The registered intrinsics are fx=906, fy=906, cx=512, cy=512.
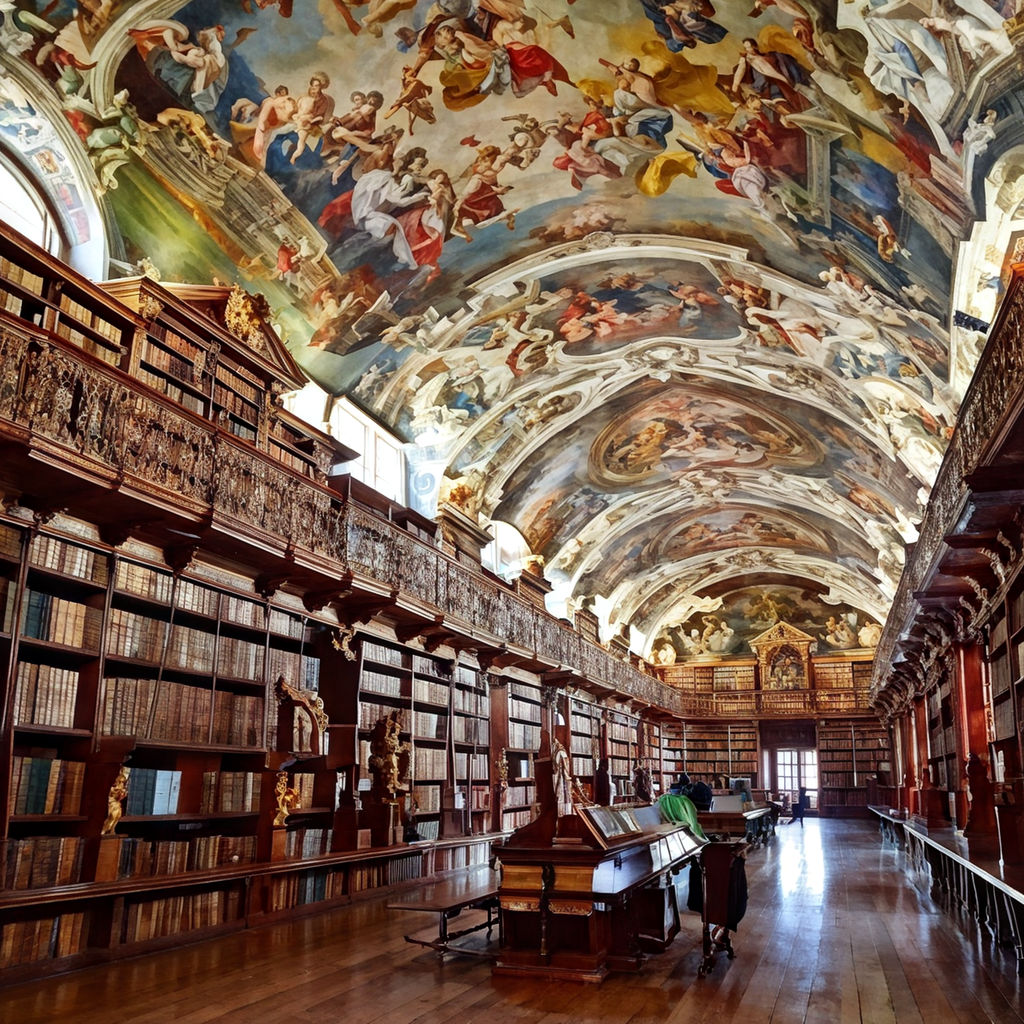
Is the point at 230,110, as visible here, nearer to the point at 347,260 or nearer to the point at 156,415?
the point at 347,260

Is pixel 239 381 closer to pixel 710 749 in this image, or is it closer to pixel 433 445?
pixel 433 445

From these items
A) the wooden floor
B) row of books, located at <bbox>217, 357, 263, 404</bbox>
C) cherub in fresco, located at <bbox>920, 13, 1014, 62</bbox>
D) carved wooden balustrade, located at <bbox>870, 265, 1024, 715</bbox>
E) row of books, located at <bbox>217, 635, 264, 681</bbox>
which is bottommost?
the wooden floor


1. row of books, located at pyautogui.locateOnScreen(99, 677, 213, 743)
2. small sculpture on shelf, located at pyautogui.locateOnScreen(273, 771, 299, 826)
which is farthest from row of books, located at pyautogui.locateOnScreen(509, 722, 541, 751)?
row of books, located at pyautogui.locateOnScreen(99, 677, 213, 743)

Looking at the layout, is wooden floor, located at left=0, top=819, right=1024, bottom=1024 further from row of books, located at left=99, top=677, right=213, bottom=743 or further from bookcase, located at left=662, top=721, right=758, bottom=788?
bookcase, located at left=662, top=721, right=758, bottom=788

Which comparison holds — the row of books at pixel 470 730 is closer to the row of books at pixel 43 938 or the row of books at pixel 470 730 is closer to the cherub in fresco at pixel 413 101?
the row of books at pixel 43 938

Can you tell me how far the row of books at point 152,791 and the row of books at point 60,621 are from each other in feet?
3.50

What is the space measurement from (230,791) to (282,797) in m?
0.50

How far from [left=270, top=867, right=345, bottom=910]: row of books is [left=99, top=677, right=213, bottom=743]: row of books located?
158cm

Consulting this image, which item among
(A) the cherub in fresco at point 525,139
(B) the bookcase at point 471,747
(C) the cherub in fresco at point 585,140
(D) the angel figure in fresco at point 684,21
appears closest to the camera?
(D) the angel figure in fresco at point 684,21

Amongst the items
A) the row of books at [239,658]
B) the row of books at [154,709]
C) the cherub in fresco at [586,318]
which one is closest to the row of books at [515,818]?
the row of books at [239,658]

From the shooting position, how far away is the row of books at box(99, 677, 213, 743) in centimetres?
658

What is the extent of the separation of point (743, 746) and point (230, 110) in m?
25.8

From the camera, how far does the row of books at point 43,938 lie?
553cm

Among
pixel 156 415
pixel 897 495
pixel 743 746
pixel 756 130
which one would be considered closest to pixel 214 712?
pixel 156 415
